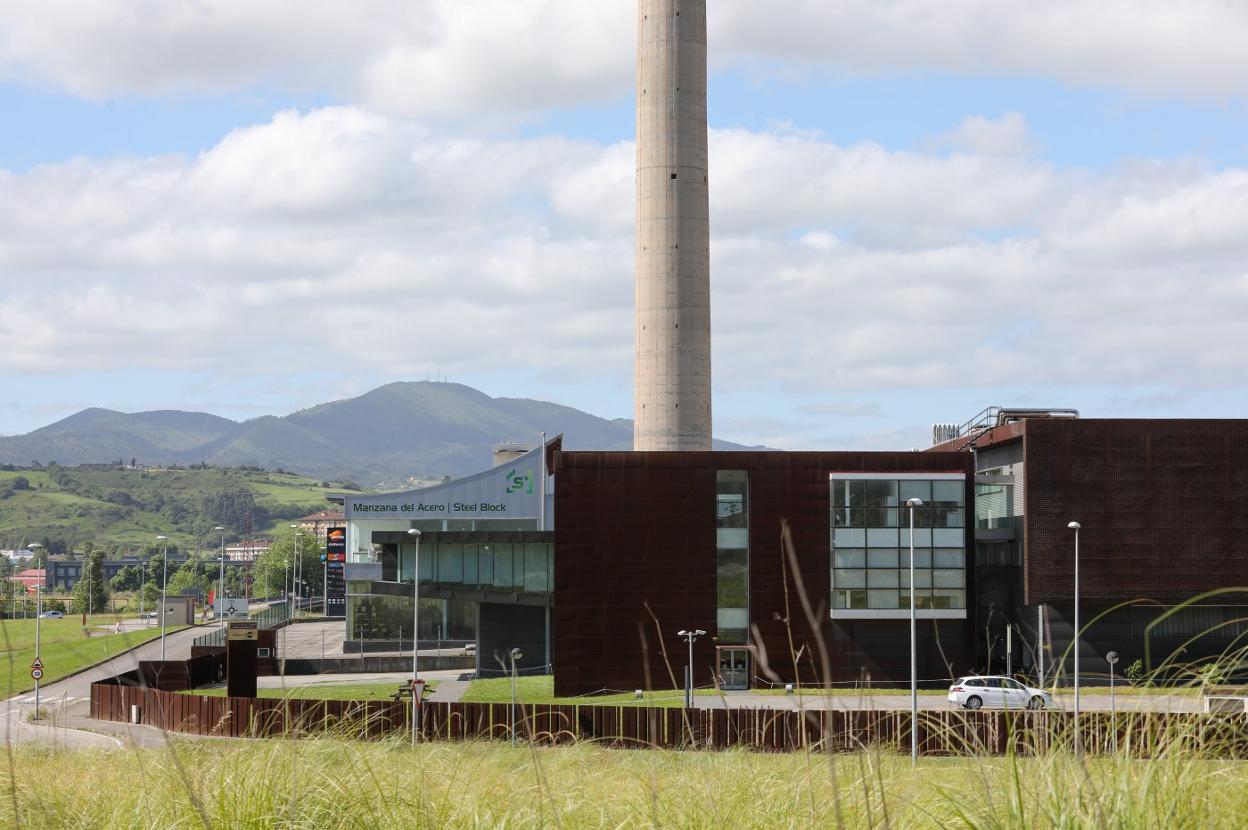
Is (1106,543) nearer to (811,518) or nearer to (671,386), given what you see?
(811,518)

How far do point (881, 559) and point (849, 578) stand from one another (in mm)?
1825

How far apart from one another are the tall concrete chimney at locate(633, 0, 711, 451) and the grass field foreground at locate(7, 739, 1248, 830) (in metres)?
75.5

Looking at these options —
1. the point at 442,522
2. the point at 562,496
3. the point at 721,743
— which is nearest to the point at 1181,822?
the point at 721,743

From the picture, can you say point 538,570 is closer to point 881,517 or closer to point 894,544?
point 881,517

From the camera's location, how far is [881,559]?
6956cm

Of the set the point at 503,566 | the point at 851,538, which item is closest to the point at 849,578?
the point at 851,538

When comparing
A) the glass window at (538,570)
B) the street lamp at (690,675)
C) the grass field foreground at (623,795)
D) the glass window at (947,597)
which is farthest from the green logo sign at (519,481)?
the grass field foreground at (623,795)

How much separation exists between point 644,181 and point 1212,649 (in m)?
42.8

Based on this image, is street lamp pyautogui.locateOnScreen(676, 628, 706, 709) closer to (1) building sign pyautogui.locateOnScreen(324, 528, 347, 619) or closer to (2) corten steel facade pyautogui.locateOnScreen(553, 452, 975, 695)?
(2) corten steel facade pyautogui.locateOnScreen(553, 452, 975, 695)

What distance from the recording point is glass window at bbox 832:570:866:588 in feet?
228

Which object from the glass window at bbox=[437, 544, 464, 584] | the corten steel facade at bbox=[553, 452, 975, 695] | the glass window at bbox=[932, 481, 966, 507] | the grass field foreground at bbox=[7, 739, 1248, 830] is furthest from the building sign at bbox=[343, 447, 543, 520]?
the grass field foreground at bbox=[7, 739, 1248, 830]

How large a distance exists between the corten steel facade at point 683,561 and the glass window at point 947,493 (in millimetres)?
801

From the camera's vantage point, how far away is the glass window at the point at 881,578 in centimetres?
6931

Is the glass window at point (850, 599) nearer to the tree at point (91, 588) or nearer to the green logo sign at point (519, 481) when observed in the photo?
the green logo sign at point (519, 481)
